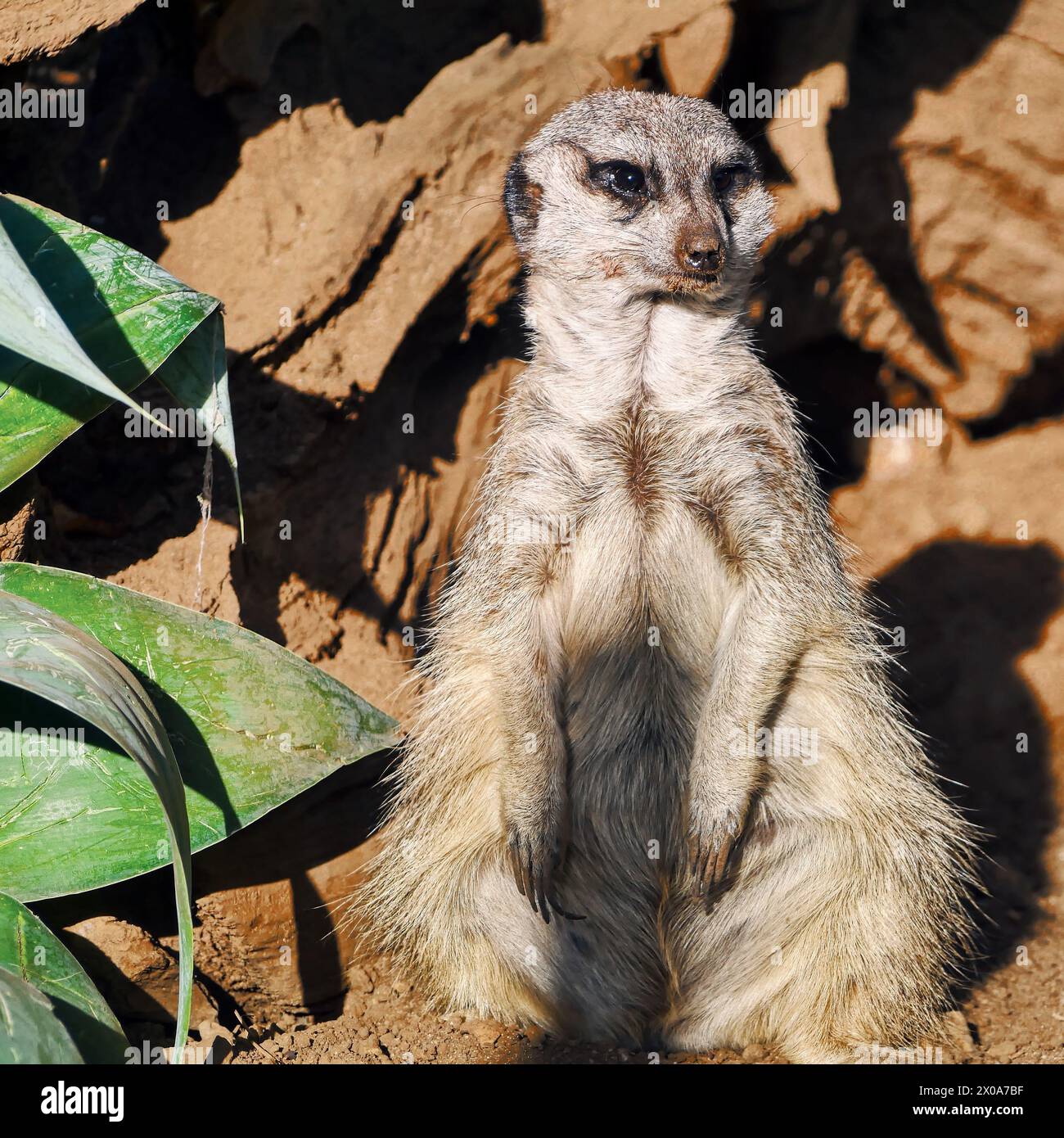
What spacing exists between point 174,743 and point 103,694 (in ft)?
1.36

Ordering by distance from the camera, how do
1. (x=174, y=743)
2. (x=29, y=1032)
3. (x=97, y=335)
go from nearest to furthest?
(x=29, y=1032) < (x=97, y=335) < (x=174, y=743)

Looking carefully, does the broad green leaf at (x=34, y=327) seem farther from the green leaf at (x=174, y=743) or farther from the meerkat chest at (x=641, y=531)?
the meerkat chest at (x=641, y=531)

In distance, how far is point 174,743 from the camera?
223cm

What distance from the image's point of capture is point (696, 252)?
2396 millimetres

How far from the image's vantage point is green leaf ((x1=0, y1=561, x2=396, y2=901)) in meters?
2.20

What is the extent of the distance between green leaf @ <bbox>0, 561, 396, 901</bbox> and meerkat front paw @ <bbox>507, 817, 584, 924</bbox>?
51 cm

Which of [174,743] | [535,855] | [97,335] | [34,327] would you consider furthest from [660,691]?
[34,327]

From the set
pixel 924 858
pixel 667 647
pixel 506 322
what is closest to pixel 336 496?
pixel 506 322

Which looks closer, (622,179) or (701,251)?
(701,251)

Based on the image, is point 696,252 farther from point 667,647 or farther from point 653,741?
point 653,741

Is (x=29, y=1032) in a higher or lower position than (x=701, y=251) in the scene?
lower

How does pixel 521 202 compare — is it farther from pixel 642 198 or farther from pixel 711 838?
pixel 711 838

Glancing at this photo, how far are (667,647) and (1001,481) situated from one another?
1.85 metres

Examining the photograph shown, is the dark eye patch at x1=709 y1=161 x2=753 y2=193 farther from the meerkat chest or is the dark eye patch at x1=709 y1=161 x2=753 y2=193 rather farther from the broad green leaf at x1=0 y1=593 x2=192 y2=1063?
the broad green leaf at x1=0 y1=593 x2=192 y2=1063
